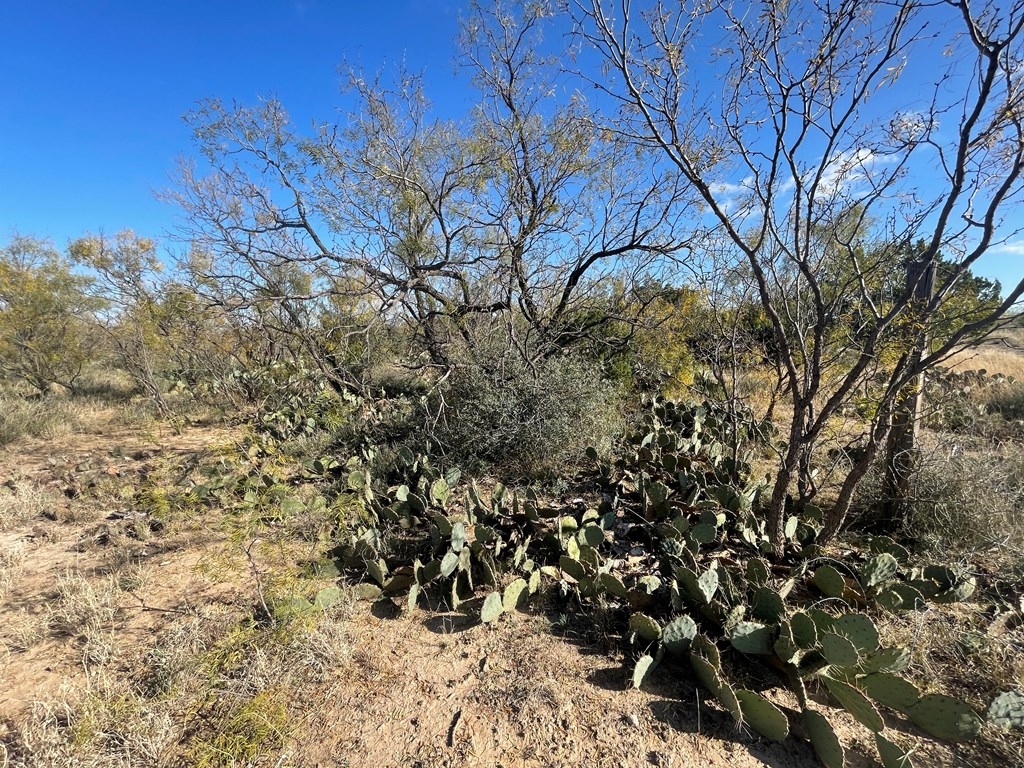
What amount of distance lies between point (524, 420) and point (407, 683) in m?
3.27

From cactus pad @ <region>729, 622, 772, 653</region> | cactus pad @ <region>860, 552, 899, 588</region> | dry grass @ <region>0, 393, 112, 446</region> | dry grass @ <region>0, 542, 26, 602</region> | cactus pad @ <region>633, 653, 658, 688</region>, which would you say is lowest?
dry grass @ <region>0, 542, 26, 602</region>

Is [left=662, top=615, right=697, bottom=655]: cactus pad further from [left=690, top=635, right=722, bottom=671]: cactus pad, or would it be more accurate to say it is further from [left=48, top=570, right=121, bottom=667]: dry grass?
[left=48, top=570, right=121, bottom=667]: dry grass

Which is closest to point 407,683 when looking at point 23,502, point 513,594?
point 513,594

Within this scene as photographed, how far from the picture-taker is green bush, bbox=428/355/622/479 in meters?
5.18

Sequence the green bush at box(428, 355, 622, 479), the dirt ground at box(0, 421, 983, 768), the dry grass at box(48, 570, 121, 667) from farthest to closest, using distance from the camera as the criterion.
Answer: the green bush at box(428, 355, 622, 479) < the dry grass at box(48, 570, 121, 667) < the dirt ground at box(0, 421, 983, 768)

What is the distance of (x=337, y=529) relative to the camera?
3.72 m

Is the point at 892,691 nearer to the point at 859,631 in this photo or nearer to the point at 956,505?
the point at 859,631

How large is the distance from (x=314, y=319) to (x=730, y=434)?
6877 millimetres

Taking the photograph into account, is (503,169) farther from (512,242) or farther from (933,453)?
(933,453)

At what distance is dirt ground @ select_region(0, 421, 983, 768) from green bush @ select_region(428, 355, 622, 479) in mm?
2445

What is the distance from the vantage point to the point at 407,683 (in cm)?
229

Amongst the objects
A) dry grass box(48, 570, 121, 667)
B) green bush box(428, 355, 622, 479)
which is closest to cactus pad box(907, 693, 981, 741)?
green bush box(428, 355, 622, 479)

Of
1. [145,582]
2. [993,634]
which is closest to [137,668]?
[145,582]

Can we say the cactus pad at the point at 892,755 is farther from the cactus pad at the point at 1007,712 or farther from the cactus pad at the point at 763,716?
the cactus pad at the point at 1007,712
